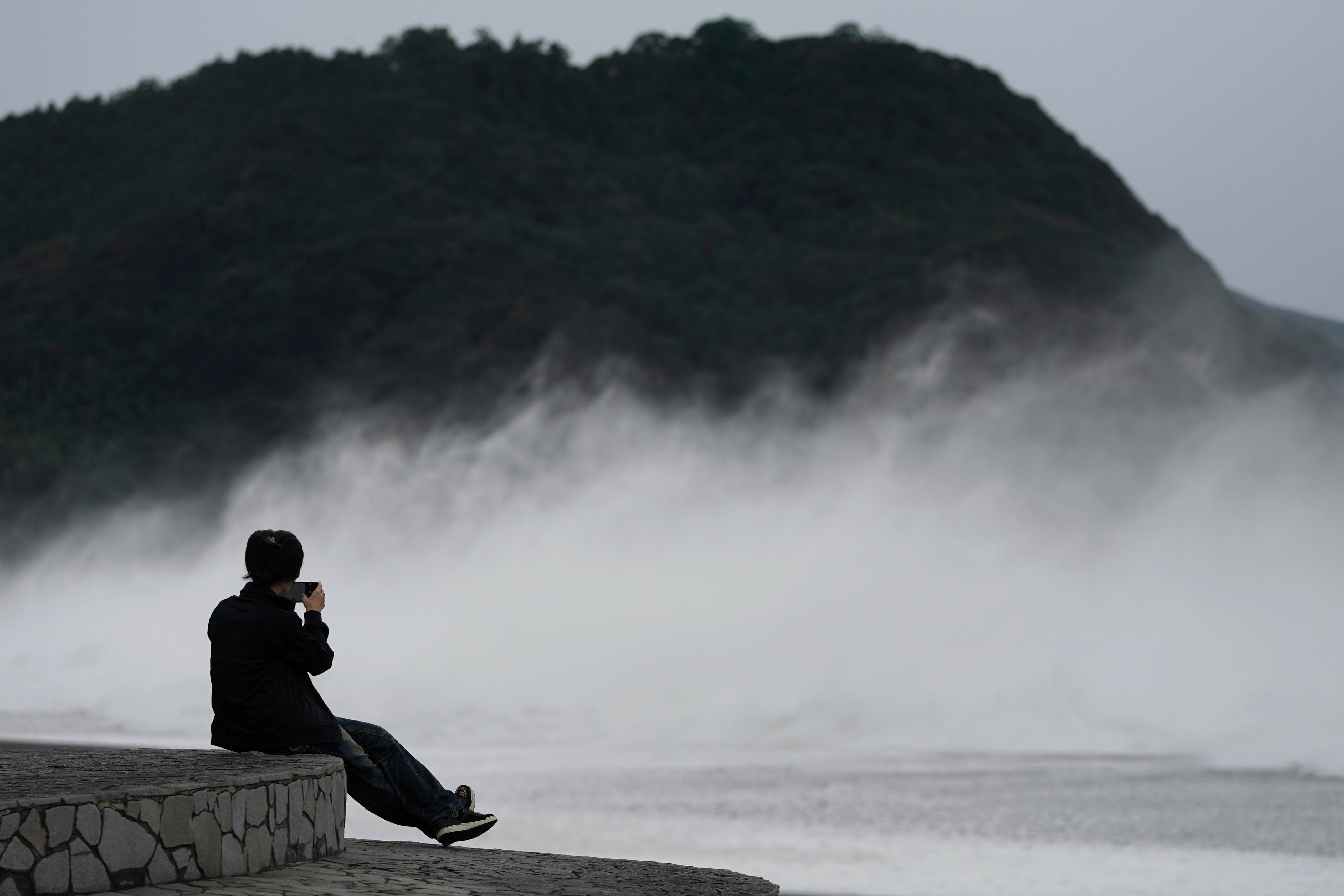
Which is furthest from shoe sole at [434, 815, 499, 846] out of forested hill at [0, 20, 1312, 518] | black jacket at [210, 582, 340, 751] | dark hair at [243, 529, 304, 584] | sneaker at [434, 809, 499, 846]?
forested hill at [0, 20, 1312, 518]

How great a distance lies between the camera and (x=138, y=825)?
17.8 ft

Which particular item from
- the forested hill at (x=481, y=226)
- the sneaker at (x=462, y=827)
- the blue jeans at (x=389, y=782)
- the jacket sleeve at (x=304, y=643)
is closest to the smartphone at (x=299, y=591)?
the jacket sleeve at (x=304, y=643)

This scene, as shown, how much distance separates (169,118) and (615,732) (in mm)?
74282

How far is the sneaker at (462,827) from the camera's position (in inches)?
281

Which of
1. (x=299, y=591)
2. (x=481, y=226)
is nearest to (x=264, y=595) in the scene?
(x=299, y=591)

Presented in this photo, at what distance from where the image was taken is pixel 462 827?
282 inches

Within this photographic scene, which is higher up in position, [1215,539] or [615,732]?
[1215,539]

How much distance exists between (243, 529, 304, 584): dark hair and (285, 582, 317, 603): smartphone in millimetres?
40

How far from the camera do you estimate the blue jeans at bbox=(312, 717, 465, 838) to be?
700cm

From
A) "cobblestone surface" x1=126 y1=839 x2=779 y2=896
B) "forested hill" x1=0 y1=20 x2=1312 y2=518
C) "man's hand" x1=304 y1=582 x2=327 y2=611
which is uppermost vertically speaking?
"forested hill" x1=0 y1=20 x2=1312 y2=518

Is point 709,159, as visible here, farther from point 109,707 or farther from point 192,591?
point 109,707

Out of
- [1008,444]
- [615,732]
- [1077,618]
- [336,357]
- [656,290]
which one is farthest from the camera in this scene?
[656,290]

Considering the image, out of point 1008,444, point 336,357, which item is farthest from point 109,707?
point 336,357

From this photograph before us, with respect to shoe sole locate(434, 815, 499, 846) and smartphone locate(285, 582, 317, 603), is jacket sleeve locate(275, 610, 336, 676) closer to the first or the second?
smartphone locate(285, 582, 317, 603)
